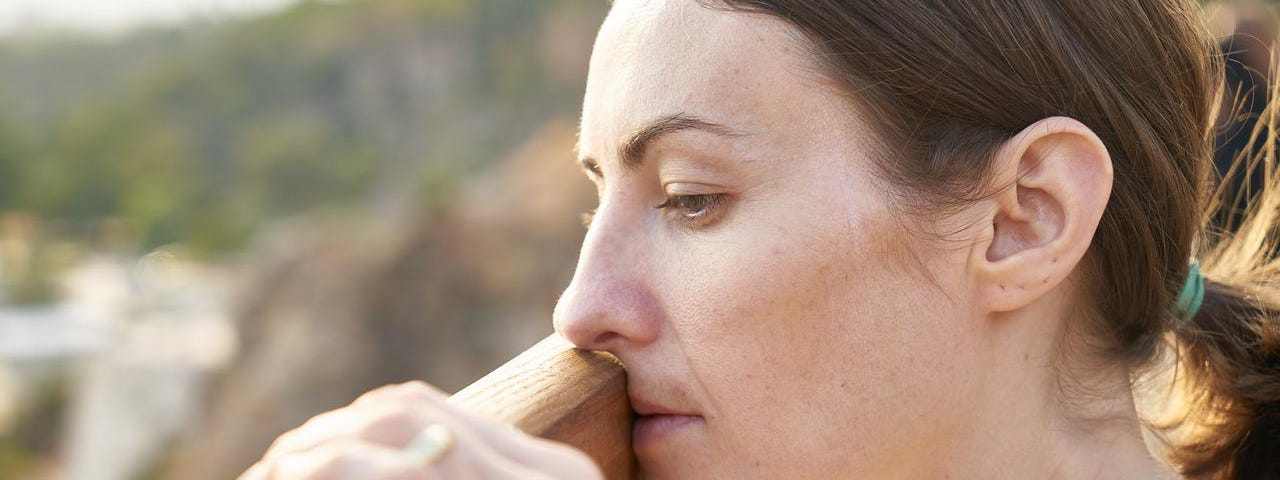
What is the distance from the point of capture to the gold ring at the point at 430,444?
0.83 m

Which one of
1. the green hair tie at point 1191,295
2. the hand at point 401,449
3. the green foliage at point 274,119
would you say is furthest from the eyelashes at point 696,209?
the green foliage at point 274,119

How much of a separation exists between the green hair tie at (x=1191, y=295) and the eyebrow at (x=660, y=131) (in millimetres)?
754

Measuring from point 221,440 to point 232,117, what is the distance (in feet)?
120

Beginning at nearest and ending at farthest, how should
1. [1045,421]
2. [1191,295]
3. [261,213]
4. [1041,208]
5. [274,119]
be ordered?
1. [1041,208]
2. [1045,421]
3. [1191,295]
4. [261,213]
5. [274,119]

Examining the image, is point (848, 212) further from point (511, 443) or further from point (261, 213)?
point (261, 213)

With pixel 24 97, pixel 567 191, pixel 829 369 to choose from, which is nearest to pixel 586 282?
pixel 829 369

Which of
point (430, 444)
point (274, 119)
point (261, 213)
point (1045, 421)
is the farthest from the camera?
point (274, 119)

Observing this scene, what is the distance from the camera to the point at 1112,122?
1.53 m

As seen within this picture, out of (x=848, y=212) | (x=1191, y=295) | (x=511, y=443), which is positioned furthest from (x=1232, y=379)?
(x=511, y=443)

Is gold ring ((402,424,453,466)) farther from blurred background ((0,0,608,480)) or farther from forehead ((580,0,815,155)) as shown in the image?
blurred background ((0,0,608,480))

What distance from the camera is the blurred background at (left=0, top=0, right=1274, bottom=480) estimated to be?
597 inches

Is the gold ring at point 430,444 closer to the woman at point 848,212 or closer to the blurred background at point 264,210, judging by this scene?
the woman at point 848,212

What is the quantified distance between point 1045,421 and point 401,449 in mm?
1034

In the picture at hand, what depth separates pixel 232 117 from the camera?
51719 millimetres
